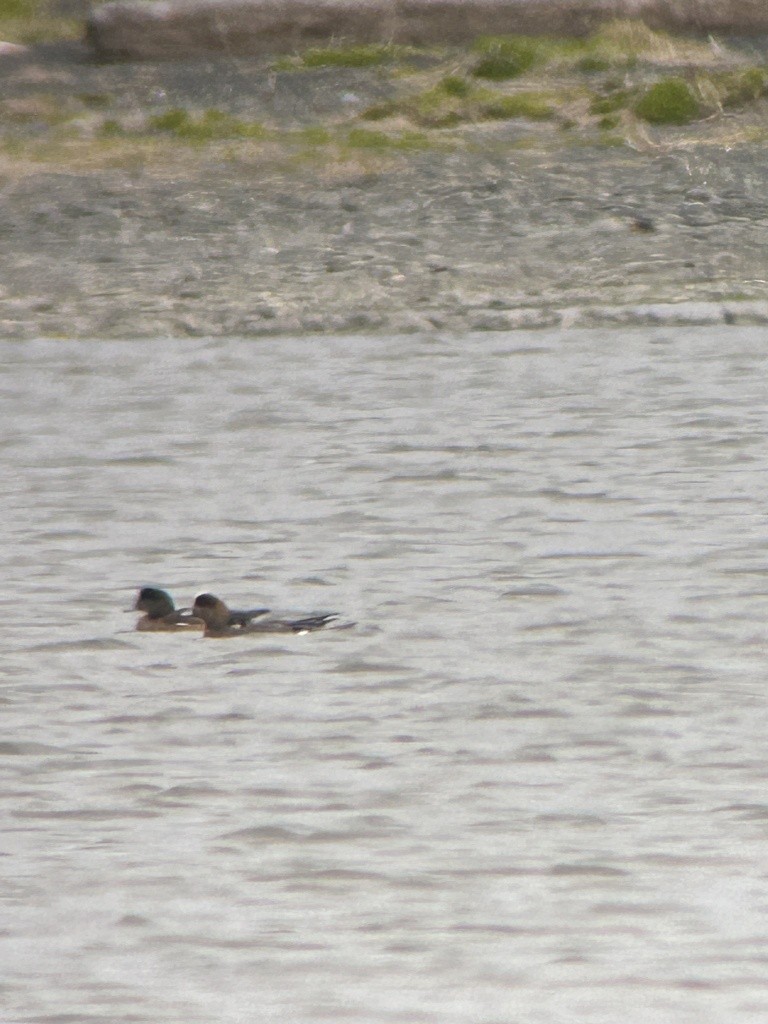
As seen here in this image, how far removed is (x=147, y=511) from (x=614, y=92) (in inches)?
451

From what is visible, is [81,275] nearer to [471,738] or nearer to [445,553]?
[445,553]

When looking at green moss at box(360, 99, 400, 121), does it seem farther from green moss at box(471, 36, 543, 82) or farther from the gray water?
the gray water

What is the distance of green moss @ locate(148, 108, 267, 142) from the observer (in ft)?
63.8

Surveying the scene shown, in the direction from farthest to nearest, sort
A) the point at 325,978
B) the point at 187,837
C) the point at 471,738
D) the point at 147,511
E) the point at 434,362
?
the point at 434,362
the point at 147,511
the point at 471,738
the point at 187,837
the point at 325,978

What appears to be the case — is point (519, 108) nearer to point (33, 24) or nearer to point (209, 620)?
point (33, 24)

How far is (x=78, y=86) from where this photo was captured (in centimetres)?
2150

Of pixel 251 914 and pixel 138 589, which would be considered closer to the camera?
pixel 251 914

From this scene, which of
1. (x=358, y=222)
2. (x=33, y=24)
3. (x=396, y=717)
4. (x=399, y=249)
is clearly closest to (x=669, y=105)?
(x=358, y=222)

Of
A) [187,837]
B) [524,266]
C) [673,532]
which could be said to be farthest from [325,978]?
[524,266]

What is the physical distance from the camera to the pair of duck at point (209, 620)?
719 centimetres

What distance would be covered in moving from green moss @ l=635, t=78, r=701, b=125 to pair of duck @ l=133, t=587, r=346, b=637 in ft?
41.0

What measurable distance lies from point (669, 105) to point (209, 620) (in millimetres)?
12986

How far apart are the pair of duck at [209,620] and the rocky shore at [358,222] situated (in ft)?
23.7

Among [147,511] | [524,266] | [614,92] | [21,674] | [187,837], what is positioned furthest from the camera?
[614,92]
